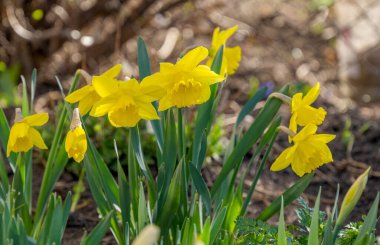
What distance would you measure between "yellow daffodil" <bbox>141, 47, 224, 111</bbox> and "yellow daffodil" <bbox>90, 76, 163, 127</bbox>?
0.06ft

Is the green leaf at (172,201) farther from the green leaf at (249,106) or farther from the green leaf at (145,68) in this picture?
the green leaf at (249,106)

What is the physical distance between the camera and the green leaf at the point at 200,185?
1803 mm

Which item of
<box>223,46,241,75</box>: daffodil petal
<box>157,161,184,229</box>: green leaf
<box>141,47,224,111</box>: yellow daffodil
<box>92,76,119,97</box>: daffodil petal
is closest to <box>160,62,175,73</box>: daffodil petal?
<box>141,47,224,111</box>: yellow daffodil

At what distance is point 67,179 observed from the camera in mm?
2932

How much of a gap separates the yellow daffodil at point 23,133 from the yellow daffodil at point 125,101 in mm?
183

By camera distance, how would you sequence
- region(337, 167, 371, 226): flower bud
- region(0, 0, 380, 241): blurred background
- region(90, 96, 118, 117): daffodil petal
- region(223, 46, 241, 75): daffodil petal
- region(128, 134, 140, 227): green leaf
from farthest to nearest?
region(0, 0, 380, 241): blurred background → region(223, 46, 241, 75): daffodil petal → region(128, 134, 140, 227): green leaf → region(90, 96, 118, 117): daffodil petal → region(337, 167, 371, 226): flower bud

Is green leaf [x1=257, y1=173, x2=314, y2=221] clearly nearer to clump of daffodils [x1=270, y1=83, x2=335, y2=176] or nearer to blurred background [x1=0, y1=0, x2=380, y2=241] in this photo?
clump of daffodils [x1=270, y1=83, x2=335, y2=176]

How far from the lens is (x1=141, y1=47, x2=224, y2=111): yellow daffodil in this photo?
5.49 feet

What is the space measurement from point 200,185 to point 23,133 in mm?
459

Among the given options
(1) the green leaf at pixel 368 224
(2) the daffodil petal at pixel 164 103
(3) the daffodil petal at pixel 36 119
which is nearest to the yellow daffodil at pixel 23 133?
(3) the daffodil petal at pixel 36 119

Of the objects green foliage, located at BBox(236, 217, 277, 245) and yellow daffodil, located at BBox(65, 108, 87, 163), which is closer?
yellow daffodil, located at BBox(65, 108, 87, 163)

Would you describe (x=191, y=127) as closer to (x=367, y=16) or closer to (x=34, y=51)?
(x=34, y=51)

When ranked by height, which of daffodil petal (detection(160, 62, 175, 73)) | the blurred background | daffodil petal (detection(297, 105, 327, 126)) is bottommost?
the blurred background

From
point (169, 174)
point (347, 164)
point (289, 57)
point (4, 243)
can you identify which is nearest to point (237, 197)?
point (169, 174)
